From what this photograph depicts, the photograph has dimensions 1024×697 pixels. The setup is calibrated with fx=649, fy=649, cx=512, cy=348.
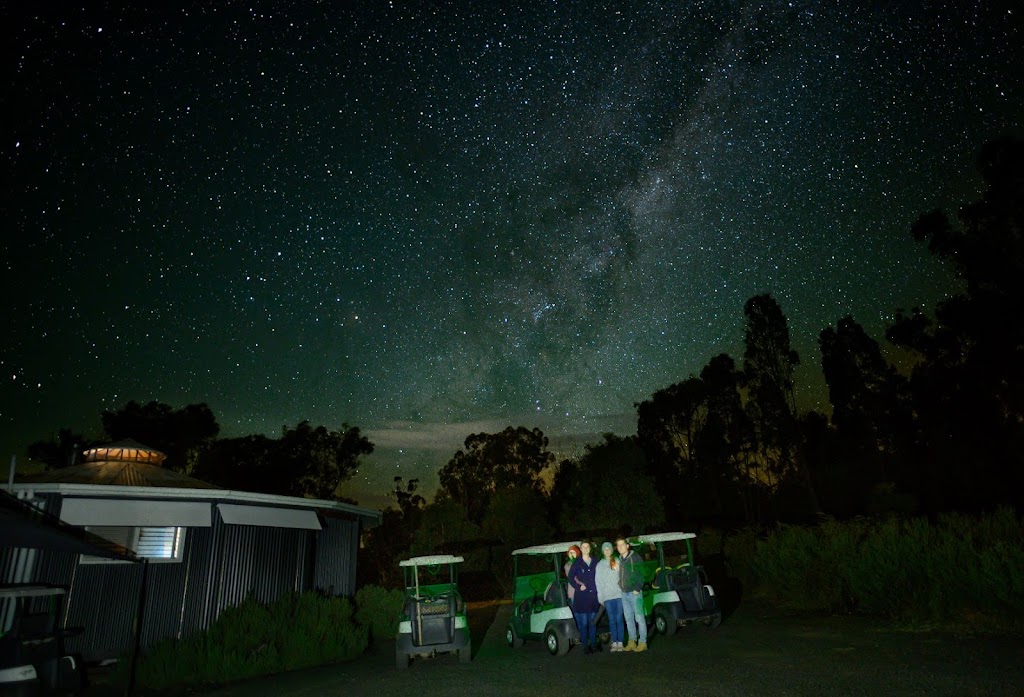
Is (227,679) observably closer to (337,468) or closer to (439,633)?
(439,633)

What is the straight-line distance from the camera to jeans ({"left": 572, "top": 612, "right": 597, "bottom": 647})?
34.6ft

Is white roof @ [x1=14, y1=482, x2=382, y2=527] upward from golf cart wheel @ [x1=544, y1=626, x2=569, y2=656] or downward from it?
upward

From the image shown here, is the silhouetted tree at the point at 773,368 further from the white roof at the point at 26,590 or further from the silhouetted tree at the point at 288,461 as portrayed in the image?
the white roof at the point at 26,590

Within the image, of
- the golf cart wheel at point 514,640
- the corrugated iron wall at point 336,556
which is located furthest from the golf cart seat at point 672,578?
the corrugated iron wall at point 336,556

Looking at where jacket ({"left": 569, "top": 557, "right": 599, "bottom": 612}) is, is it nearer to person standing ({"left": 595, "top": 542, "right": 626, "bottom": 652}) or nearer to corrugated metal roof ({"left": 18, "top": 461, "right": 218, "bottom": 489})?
person standing ({"left": 595, "top": 542, "right": 626, "bottom": 652})

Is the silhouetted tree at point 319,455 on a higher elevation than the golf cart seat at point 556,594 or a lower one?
higher

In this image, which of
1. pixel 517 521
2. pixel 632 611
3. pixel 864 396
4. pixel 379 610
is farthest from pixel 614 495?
pixel 864 396

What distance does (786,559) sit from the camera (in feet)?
53.3

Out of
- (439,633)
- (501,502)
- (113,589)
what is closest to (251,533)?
(113,589)

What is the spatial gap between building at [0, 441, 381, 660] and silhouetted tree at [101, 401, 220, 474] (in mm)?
34300

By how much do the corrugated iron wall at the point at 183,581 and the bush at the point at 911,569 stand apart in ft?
38.4

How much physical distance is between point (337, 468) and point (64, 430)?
20118 mm

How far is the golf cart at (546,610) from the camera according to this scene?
10.9m

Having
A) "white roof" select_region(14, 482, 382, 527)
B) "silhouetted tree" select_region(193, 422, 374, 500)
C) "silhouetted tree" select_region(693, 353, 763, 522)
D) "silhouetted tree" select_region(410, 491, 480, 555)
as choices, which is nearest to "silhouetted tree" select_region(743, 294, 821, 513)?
"silhouetted tree" select_region(693, 353, 763, 522)
